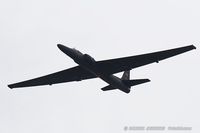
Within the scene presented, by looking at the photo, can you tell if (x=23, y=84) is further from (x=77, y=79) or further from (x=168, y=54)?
(x=168, y=54)

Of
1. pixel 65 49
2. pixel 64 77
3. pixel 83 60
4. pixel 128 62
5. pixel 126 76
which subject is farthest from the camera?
pixel 126 76

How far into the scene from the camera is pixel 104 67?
73.8 m

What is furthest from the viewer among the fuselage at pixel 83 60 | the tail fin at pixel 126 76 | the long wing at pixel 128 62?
the tail fin at pixel 126 76

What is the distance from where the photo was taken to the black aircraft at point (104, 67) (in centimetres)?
7156

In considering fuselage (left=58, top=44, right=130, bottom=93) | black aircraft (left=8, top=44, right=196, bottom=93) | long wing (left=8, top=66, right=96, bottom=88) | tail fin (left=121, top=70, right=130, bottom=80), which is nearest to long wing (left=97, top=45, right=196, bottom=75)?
black aircraft (left=8, top=44, right=196, bottom=93)

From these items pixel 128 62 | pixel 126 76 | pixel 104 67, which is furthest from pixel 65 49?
pixel 126 76

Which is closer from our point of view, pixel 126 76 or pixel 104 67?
pixel 104 67

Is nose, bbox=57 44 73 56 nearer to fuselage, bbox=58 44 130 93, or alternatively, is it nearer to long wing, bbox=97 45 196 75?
fuselage, bbox=58 44 130 93

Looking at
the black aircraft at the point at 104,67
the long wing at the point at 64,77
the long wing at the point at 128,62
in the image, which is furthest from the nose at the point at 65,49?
the long wing at the point at 64,77

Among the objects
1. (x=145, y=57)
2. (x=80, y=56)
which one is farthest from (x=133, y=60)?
(x=80, y=56)

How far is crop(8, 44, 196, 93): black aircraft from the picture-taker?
7156cm

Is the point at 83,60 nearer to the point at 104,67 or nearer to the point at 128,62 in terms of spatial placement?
the point at 104,67

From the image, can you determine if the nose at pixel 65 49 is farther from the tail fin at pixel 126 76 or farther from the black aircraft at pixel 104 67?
the tail fin at pixel 126 76

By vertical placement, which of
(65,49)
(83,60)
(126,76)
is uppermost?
Result: (126,76)
